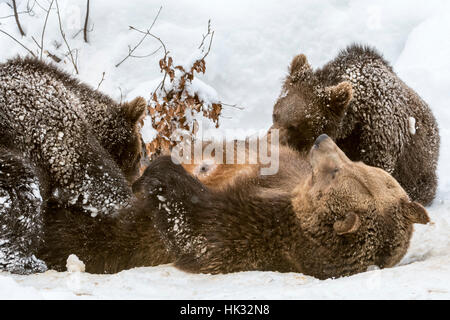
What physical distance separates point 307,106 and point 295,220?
2163 mm

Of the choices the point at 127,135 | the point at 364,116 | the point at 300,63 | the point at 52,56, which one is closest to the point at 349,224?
the point at 364,116

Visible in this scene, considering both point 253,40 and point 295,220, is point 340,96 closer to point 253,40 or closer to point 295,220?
point 295,220

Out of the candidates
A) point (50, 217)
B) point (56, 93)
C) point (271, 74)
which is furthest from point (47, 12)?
point (50, 217)

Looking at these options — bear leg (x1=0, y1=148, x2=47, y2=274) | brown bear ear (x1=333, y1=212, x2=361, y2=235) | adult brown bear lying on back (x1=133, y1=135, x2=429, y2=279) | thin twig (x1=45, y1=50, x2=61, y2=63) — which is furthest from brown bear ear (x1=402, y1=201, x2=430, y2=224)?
thin twig (x1=45, y1=50, x2=61, y2=63)

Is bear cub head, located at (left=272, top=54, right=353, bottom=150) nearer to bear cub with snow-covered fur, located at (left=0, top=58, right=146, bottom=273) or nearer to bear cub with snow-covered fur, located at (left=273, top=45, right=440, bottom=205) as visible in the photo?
bear cub with snow-covered fur, located at (left=273, top=45, right=440, bottom=205)

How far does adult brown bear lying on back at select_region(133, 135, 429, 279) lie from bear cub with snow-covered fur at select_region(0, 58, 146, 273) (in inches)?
16.9

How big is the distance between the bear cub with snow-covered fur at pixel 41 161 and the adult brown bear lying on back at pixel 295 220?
16.9 inches

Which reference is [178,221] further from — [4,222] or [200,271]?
[4,222]

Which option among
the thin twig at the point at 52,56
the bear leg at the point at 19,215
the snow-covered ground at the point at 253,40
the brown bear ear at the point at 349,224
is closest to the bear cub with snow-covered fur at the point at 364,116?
the snow-covered ground at the point at 253,40

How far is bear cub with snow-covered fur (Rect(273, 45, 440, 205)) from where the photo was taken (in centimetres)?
663

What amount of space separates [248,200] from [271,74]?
17.0 feet

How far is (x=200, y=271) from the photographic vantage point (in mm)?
5008

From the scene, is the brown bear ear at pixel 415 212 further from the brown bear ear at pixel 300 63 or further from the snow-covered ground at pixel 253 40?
the snow-covered ground at pixel 253 40

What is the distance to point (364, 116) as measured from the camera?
6664 mm
